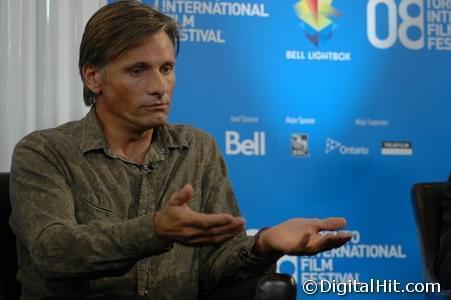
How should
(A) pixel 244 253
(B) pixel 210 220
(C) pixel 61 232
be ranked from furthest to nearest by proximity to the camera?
(A) pixel 244 253
(C) pixel 61 232
(B) pixel 210 220

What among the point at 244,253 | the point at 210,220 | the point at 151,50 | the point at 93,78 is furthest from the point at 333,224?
the point at 93,78

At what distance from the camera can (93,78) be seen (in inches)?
92.9

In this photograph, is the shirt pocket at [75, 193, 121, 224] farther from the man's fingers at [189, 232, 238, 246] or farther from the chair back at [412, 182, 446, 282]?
the chair back at [412, 182, 446, 282]

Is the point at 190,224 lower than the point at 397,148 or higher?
higher

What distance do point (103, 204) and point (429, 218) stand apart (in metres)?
1.20

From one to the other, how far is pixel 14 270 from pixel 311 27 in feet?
6.64

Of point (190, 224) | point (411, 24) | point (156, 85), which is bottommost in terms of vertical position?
point (190, 224)

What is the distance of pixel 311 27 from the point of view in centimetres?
379

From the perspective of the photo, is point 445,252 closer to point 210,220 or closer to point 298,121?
point 210,220

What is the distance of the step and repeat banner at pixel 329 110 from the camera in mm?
3680

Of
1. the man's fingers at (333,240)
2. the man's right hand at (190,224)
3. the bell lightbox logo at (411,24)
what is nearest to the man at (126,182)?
the man's fingers at (333,240)

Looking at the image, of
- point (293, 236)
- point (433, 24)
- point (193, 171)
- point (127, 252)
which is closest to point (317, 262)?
point (433, 24)

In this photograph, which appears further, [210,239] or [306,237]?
[306,237]

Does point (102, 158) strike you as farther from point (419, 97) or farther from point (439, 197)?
point (419, 97)
